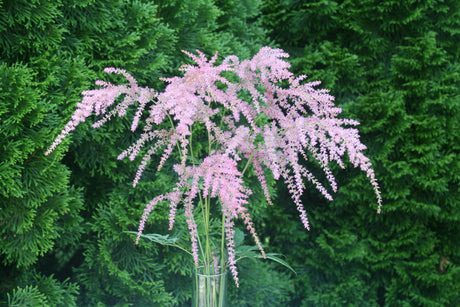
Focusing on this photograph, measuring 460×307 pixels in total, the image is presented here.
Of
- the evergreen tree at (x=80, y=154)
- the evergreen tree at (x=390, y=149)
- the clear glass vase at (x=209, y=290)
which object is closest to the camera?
the clear glass vase at (x=209, y=290)

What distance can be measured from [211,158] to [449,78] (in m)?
2.40

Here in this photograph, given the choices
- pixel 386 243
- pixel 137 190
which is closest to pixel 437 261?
pixel 386 243

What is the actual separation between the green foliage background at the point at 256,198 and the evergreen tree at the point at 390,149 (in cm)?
1

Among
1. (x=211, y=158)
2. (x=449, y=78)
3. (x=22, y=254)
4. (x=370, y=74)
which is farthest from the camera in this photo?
(x=370, y=74)

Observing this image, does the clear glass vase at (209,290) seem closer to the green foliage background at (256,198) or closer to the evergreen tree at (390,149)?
the green foliage background at (256,198)

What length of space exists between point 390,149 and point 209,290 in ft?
6.91

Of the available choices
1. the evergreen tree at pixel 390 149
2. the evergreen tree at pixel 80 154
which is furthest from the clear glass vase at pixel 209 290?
Result: the evergreen tree at pixel 390 149

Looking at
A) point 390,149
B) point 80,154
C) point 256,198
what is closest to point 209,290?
point 80,154

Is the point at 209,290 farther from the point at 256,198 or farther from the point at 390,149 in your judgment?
the point at 390,149

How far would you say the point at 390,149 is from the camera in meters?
3.17

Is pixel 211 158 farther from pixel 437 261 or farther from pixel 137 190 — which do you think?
pixel 437 261

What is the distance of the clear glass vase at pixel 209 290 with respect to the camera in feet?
5.08

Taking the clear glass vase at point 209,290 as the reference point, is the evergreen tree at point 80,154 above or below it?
above

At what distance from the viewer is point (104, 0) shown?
2271mm
